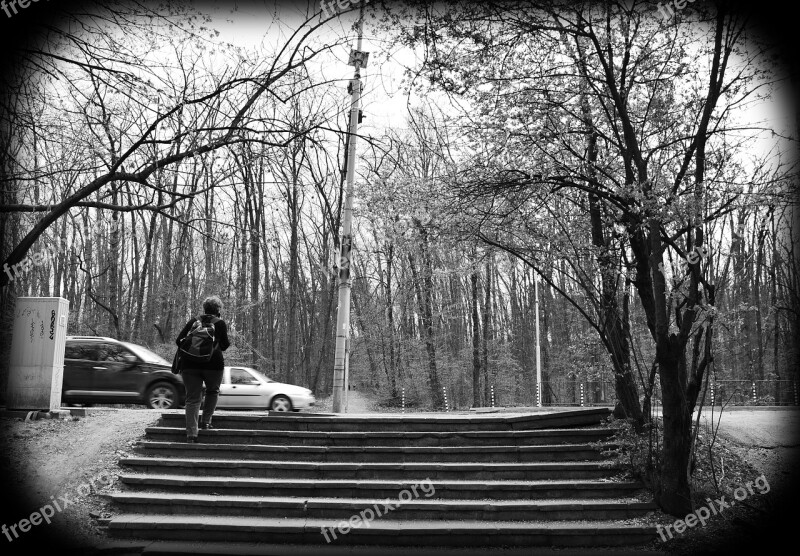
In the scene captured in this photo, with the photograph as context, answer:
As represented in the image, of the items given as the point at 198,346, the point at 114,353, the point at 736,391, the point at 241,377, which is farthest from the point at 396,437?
the point at 736,391

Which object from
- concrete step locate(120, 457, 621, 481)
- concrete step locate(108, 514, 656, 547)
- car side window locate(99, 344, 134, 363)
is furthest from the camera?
car side window locate(99, 344, 134, 363)

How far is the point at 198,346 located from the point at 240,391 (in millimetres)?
8587

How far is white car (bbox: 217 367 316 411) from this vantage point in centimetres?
1652

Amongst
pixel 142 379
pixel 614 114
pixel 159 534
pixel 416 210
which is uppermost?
pixel 614 114

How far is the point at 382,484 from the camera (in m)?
7.46

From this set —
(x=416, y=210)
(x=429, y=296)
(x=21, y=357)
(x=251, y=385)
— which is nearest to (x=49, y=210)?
(x=21, y=357)

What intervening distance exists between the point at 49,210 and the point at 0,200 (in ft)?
1.85

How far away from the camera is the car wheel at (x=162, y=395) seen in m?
13.5

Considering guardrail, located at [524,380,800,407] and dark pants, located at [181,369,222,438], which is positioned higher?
dark pants, located at [181,369,222,438]

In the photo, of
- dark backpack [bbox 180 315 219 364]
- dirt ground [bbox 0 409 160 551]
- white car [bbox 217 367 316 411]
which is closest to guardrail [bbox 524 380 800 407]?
white car [bbox 217 367 316 411]

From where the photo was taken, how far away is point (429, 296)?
93.2 feet

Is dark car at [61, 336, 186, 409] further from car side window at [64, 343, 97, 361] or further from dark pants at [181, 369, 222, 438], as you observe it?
dark pants at [181, 369, 222, 438]

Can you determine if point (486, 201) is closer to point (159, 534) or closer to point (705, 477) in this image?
point (705, 477)

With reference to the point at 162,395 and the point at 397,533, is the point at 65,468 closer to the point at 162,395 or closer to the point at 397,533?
the point at 397,533
